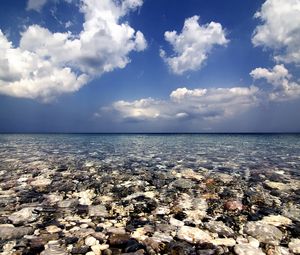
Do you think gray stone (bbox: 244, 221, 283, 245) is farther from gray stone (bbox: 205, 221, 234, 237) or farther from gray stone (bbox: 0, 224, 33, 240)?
gray stone (bbox: 0, 224, 33, 240)

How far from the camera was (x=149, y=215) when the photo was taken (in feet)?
20.8

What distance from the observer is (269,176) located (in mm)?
11742

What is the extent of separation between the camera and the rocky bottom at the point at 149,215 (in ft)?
15.3

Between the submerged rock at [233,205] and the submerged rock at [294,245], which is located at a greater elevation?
the submerged rock at [233,205]

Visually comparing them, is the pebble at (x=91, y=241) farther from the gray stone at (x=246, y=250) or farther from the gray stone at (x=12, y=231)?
the gray stone at (x=246, y=250)

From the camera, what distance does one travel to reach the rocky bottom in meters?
4.65

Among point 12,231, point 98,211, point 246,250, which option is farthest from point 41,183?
point 246,250

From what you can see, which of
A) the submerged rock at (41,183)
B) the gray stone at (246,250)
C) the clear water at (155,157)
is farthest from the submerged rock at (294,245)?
the clear water at (155,157)

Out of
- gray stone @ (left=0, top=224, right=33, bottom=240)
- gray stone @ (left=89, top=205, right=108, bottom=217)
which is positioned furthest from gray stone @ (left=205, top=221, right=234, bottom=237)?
gray stone @ (left=0, top=224, right=33, bottom=240)

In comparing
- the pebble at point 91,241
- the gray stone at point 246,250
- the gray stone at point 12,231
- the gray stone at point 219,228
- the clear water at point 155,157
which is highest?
the clear water at point 155,157

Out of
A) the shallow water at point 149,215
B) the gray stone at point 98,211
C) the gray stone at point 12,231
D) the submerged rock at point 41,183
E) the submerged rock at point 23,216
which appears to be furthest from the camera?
the submerged rock at point 41,183

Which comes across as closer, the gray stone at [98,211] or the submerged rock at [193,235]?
the submerged rock at [193,235]

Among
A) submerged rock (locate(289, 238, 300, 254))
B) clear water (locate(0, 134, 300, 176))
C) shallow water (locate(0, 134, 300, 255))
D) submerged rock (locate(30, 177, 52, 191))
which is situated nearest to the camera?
submerged rock (locate(289, 238, 300, 254))

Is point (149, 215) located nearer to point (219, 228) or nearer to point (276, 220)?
point (219, 228)
